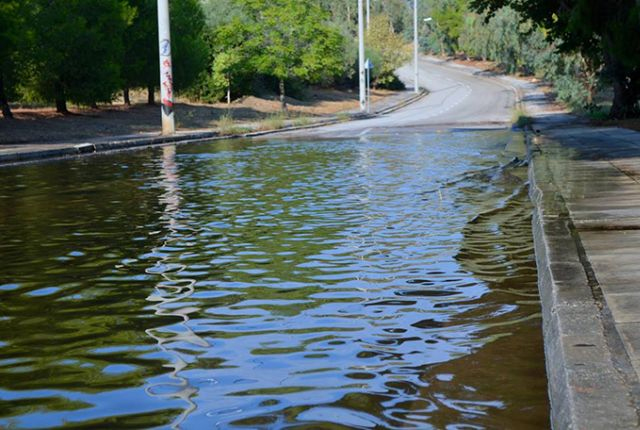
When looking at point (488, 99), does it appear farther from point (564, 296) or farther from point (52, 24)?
point (564, 296)

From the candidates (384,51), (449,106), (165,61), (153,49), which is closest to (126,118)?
(153,49)

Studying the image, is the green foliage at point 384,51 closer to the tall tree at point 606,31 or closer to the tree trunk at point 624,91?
the tall tree at point 606,31

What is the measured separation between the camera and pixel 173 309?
7957 mm

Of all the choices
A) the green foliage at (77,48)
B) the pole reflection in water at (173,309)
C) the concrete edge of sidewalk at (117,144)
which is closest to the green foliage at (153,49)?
the green foliage at (77,48)

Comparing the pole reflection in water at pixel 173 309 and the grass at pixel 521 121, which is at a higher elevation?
the pole reflection in water at pixel 173 309

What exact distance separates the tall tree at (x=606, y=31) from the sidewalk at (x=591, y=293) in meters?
13.8

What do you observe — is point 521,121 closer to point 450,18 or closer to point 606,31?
point 606,31

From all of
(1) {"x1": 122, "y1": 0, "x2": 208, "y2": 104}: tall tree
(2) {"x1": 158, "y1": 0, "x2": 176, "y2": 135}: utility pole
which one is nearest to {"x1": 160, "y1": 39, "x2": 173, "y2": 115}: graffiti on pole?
(2) {"x1": 158, "y1": 0, "x2": 176, "y2": 135}: utility pole

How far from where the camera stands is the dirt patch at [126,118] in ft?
124

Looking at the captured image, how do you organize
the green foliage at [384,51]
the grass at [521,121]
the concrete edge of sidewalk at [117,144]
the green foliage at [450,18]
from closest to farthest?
the concrete edge of sidewalk at [117,144] < the grass at [521,121] < the green foliage at [384,51] < the green foliage at [450,18]

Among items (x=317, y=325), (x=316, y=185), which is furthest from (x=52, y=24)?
(x=317, y=325)

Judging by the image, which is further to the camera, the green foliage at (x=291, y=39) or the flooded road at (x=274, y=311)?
the green foliage at (x=291, y=39)

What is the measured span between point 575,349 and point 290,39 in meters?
61.8

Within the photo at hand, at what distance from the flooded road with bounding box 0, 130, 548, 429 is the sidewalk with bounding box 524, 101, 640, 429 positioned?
35 cm
